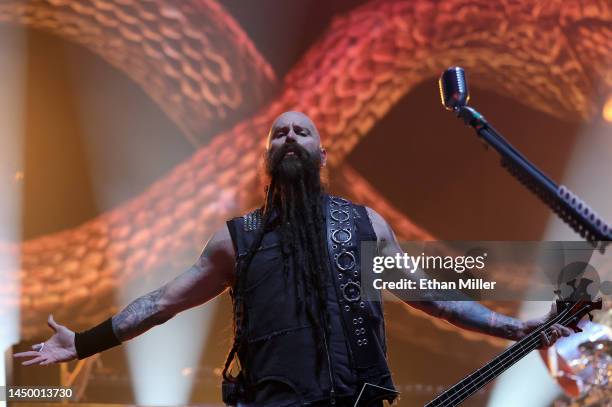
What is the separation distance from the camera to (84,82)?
344 cm

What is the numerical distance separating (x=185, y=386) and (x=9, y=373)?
28.4 inches

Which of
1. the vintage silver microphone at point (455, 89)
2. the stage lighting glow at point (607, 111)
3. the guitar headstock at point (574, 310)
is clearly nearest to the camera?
the vintage silver microphone at point (455, 89)

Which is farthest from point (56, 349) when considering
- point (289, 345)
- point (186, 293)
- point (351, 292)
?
point (351, 292)

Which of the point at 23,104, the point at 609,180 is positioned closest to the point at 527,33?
the point at 609,180

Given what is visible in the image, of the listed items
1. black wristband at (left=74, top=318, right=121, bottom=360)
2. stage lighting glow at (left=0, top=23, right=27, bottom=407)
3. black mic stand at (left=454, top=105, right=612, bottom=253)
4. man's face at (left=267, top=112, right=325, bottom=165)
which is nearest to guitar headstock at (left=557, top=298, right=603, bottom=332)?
black mic stand at (left=454, top=105, right=612, bottom=253)

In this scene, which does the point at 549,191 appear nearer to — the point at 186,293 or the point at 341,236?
the point at 341,236

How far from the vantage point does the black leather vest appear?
Answer: 1785 mm

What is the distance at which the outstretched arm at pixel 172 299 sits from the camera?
6.55 feet

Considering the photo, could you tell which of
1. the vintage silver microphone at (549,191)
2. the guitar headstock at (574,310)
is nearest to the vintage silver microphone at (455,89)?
the vintage silver microphone at (549,191)

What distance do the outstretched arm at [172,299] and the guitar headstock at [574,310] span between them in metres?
0.79

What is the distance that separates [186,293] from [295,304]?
33cm

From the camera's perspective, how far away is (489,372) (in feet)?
6.01

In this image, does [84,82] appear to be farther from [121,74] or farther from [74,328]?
[74,328]

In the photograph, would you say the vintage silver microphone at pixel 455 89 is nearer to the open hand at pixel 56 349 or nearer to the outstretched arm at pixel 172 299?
the outstretched arm at pixel 172 299
